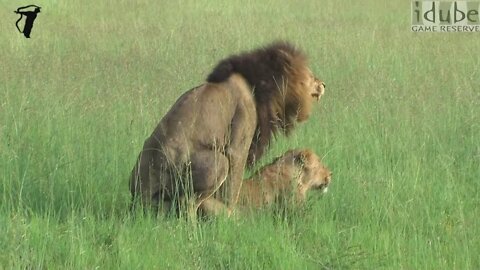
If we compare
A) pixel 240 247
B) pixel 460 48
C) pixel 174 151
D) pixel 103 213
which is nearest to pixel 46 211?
pixel 103 213

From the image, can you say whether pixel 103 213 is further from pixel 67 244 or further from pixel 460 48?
pixel 460 48

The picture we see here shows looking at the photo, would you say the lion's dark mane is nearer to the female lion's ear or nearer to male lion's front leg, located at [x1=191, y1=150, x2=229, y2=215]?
the female lion's ear

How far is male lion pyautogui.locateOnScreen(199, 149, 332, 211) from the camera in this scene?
5.34m

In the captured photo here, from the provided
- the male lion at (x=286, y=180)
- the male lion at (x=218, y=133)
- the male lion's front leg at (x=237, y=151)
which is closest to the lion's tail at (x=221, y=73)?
the male lion at (x=218, y=133)

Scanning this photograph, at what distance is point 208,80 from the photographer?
17.6 ft

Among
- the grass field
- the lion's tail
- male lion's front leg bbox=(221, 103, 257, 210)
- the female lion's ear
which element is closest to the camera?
the grass field

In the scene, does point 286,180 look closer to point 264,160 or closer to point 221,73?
point 264,160

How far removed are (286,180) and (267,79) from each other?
0.64 metres

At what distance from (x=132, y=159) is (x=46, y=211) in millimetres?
1247

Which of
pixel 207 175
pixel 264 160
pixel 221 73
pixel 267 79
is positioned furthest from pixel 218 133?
pixel 264 160

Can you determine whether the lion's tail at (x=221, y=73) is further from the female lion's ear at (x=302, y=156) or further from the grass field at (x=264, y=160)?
the grass field at (x=264, y=160)

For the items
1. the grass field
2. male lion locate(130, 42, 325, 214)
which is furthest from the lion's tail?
the grass field

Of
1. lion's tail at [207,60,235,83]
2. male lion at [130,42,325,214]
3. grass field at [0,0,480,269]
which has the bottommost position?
grass field at [0,0,480,269]

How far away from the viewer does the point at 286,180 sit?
5.41 m
